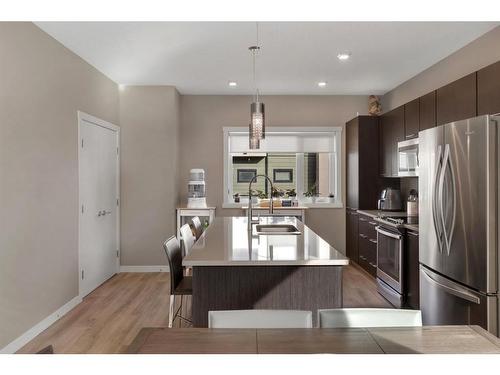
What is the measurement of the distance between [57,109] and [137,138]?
1.97 metres

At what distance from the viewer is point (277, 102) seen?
6.32 metres

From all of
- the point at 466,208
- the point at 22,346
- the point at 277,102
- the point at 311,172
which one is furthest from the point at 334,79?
the point at 22,346

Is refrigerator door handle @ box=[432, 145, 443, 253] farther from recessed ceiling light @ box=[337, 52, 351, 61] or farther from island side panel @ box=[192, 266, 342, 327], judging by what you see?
recessed ceiling light @ box=[337, 52, 351, 61]

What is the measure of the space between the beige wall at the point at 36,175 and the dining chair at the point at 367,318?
8.32ft

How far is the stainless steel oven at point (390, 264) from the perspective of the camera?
3900 millimetres

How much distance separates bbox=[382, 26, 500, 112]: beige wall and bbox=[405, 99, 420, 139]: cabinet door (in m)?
0.42

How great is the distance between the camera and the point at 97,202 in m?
4.84

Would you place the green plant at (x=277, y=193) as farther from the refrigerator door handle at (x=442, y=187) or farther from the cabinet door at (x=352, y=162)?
the refrigerator door handle at (x=442, y=187)

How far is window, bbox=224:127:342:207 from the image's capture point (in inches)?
251

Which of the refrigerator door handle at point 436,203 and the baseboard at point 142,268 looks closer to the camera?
the refrigerator door handle at point 436,203

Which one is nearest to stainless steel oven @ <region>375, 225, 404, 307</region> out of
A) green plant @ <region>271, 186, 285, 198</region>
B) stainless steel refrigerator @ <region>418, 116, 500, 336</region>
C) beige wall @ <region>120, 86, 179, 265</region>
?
stainless steel refrigerator @ <region>418, 116, 500, 336</region>

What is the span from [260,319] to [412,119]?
12.4ft

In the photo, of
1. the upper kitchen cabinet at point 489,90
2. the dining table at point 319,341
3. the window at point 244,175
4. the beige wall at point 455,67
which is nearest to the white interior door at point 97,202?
the window at point 244,175
